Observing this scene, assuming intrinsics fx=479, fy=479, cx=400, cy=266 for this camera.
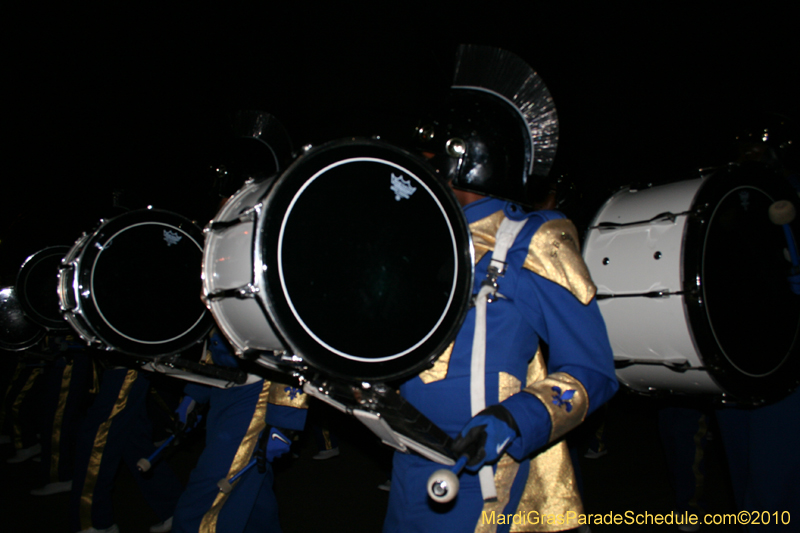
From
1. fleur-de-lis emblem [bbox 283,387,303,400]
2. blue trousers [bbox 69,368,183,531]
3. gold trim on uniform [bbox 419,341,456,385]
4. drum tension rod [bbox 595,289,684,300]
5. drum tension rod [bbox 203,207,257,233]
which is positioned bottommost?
blue trousers [bbox 69,368,183,531]

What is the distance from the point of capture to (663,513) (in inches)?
136

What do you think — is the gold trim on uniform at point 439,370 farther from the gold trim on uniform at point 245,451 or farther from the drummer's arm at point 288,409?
the gold trim on uniform at point 245,451

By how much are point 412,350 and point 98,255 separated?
223cm

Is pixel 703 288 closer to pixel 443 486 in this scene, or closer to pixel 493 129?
pixel 493 129

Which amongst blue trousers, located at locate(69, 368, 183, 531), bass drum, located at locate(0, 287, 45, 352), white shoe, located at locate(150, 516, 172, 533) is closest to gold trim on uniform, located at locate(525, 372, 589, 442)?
blue trousers, located at locate(69, 368, 183, 531)

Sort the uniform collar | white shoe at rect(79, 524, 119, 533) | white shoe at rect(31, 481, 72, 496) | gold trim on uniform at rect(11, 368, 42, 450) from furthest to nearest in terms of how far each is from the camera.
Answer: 1. gold trim on uniform at rect(11, 368, 42, 450)
2. white shoe at rect(31, 481, 72, 496)
3. white shoe at rect(79, 524, 119, 533)
4. the uniform collar

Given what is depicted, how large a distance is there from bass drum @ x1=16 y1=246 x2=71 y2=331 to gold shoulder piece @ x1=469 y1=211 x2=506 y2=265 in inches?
152

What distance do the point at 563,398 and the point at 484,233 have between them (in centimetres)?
52

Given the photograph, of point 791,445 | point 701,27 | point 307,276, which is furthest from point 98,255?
point 701,27

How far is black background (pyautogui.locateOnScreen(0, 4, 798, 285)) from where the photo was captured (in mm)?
4875

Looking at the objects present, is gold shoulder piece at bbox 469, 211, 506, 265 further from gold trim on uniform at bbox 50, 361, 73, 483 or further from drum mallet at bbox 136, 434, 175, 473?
gold trim on uniform at bbox 50, 361, 73, 483

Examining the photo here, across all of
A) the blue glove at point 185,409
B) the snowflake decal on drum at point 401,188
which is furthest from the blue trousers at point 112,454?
the snowflake decal on drum at point 401,188

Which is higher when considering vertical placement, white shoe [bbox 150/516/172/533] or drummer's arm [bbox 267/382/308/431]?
drummer's arm [bbox 267/382/308/431]

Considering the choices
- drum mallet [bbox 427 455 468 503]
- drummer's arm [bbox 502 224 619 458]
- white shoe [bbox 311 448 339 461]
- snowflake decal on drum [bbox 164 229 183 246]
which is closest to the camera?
drum mallet [bbox 427 455 468 503]
